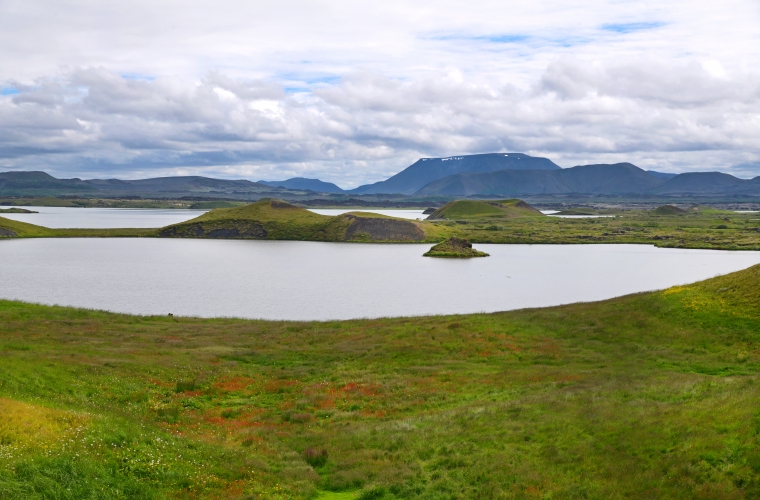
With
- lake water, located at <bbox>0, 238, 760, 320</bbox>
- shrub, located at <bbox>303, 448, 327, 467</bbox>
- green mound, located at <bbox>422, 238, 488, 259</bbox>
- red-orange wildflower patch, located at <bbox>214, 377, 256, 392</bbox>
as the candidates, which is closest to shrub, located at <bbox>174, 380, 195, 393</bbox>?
red-orange wildflower patch, located at <bbox>214, 377, 256, 392</bbox>

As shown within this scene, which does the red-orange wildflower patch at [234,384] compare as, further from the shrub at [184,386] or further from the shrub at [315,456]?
the shrub at [315,456]

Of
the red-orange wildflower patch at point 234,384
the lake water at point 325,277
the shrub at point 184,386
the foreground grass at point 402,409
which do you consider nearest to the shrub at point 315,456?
the foreground grass at point 402,409

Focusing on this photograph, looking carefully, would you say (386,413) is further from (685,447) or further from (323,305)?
(323,305)

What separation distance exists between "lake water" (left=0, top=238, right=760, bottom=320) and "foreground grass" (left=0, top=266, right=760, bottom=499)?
97.2ft

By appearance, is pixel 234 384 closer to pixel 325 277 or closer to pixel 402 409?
pixel 402 409

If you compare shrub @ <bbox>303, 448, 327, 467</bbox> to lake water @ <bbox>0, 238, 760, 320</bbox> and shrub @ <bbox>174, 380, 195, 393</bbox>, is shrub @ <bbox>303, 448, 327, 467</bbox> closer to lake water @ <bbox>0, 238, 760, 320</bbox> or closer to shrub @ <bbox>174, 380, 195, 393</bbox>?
shrub @ <bbox>174, 380, 195, 393</bbox>

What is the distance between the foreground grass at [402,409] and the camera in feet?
63.6

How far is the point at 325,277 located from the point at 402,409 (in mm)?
87123

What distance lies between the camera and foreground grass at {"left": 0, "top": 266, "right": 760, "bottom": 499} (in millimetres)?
19375

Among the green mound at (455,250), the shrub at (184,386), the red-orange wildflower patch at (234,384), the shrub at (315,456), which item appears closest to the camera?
the shrub at (315,456)

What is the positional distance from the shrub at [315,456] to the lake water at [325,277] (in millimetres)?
50794

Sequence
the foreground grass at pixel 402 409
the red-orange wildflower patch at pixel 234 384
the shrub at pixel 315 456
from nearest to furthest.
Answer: the foreground grass at pixel 402 409
the shrub at pixel 315 456
the red-orange wildflower patch at pixel 234 384

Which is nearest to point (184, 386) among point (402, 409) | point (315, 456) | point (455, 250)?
point (402, 409)

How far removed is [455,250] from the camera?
169 meters
